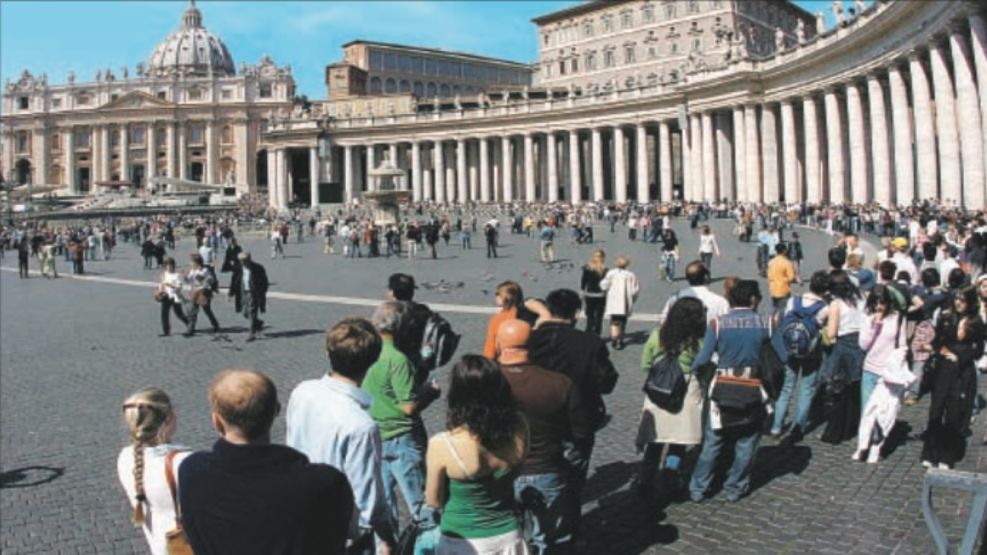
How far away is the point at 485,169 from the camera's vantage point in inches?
3132

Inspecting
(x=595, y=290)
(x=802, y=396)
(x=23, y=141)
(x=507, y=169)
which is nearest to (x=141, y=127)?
(x=23, y=141)

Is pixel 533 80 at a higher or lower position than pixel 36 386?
higher

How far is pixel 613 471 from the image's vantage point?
7.80m

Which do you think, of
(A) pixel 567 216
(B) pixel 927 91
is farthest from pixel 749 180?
(B) pixel 927 91

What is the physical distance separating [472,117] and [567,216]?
94.1 feet

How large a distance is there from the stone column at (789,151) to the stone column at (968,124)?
19.3 metres

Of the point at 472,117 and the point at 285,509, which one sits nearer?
the point at 285,509

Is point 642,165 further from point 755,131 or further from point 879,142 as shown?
point 879,142

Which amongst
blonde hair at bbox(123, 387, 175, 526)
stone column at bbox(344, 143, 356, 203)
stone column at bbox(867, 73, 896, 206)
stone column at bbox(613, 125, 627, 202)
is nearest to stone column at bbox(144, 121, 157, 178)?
stone column at bbox(344, 143, 356, 203)

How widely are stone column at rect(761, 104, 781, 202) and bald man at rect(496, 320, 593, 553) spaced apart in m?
52.8

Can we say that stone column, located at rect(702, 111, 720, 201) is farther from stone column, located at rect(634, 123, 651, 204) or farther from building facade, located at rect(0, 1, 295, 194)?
building facade, located at rect(0, 1, 295, 194)

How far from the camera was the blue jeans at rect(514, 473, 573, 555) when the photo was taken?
507 centimetres

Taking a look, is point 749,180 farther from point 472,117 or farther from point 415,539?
point 415,539

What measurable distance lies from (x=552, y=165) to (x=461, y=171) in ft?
32.1
